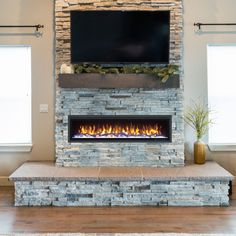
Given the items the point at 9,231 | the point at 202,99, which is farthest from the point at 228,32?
the point at 9,231

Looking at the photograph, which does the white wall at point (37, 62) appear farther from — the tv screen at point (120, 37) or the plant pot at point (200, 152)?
the plant pot at point (200, 152)

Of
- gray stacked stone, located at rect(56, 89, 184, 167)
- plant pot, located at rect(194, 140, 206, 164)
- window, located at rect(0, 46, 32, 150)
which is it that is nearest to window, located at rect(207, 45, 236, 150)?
plant pot, located at rect(194, 140, 206, 164)

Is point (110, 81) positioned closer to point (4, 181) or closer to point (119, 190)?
point (119, 190)

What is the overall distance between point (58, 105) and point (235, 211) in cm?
263

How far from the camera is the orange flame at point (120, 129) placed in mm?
4789

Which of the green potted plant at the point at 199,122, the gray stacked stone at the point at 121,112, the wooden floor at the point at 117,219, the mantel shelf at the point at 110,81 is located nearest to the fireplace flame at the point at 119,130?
the gray stacked stone at the point at 121,112

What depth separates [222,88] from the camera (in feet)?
16.5

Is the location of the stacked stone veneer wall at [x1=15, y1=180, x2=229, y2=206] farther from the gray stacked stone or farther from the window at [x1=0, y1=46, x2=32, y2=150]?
the window at [x1=0, y1=46, x2=32, y2=150]

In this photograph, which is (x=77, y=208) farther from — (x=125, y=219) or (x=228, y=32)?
(x=228, y=32)

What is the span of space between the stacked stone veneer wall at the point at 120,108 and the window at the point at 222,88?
645 mm

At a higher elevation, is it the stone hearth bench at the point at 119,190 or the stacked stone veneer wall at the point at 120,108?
the stacked stone veneer wall at the point at 120,108

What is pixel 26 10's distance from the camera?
4.90 m

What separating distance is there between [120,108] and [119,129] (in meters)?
0.32

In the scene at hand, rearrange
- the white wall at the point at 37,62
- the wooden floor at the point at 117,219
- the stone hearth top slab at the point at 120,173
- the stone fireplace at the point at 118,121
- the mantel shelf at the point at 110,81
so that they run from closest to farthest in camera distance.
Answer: the wooden floor at the point at 117,219 < the stone hearth top slab at the point at 120,173 < the mantel shelf at the point at 110,81 < the stone fireplace at the point at 118,121 < the white wall at the point at 37,62
